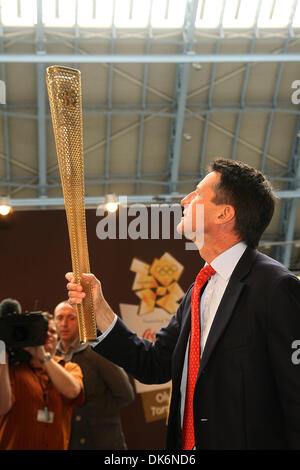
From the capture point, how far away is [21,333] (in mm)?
4203

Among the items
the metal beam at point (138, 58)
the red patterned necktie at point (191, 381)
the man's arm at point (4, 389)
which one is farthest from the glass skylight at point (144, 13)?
the red patterned necktie at point (191, 381)

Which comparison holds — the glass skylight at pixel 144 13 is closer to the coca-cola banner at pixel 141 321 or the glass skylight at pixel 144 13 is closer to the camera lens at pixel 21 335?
the coca-cola banner at pixel 141 321

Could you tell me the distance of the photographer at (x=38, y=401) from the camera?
13.1 feet

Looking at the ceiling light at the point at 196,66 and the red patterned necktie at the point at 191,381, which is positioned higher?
the ceiling light at the point at 196,66

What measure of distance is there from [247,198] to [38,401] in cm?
243

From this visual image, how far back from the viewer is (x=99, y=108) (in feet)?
49.3

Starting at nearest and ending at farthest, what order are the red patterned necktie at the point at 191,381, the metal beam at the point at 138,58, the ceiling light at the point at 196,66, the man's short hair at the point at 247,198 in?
1. the red patterned necktie at the point at 191,381
2. the man's short hair at the point at 247,198
3. the metal beam at the point at 138,58
4. the ceiling light at the point at 196,66

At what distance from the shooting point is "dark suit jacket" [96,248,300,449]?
206 cm

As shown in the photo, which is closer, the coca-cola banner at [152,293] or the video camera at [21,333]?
the video camera at [21,333]

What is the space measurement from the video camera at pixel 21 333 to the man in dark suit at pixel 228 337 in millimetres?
1722

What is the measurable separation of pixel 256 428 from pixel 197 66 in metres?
13.1

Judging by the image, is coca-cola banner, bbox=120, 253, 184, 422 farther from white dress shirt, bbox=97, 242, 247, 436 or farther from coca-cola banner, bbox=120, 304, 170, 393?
white dress shirt, bbox=97, 242, 247, 436

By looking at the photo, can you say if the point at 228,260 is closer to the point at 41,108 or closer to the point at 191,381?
the point at 191,381

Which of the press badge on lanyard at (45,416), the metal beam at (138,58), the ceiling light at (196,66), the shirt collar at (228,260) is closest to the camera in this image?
the shirt collar at (228,260)
